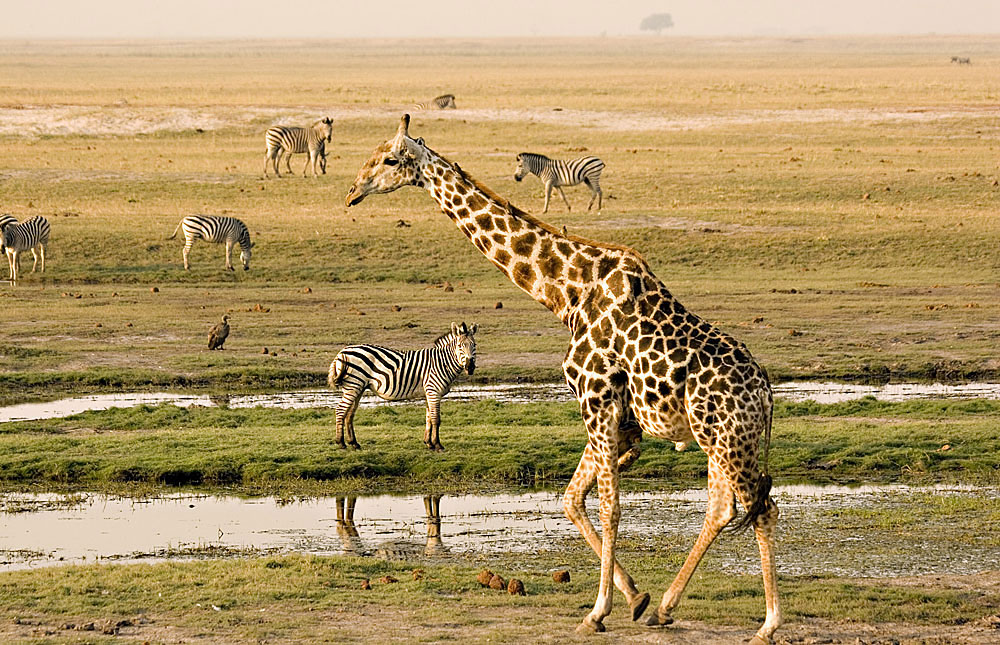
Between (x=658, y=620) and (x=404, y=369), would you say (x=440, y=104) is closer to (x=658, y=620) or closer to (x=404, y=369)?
(x=404, y=369)

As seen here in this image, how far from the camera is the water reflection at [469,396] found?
19141mm

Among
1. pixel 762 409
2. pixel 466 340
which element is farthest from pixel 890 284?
pixel 762 409

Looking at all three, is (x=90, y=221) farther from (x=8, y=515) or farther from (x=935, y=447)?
(x=935, y=447)

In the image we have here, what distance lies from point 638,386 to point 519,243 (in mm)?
1465

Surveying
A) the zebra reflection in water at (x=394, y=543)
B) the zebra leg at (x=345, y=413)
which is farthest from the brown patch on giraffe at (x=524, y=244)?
the zebra leg at (x=345, y=413)

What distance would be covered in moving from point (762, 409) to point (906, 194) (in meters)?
29.2

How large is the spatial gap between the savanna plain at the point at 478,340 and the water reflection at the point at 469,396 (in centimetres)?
48

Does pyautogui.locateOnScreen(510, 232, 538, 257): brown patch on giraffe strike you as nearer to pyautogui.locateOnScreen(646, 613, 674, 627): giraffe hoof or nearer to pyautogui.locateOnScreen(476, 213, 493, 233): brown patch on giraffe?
pyautogui.locateOnScreen(476, 213, 493, 233): brown patch on giraffe

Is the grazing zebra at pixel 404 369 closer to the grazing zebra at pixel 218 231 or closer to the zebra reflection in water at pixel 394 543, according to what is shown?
the zebra reflection in water at pixel 394 543

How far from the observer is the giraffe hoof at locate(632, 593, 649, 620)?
948 centimetres

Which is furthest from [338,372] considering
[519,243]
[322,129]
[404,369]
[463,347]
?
[322,129]

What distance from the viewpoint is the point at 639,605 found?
9.48 m

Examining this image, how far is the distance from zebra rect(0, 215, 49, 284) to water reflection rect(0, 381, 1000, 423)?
9749 mm

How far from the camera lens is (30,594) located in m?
10.4
